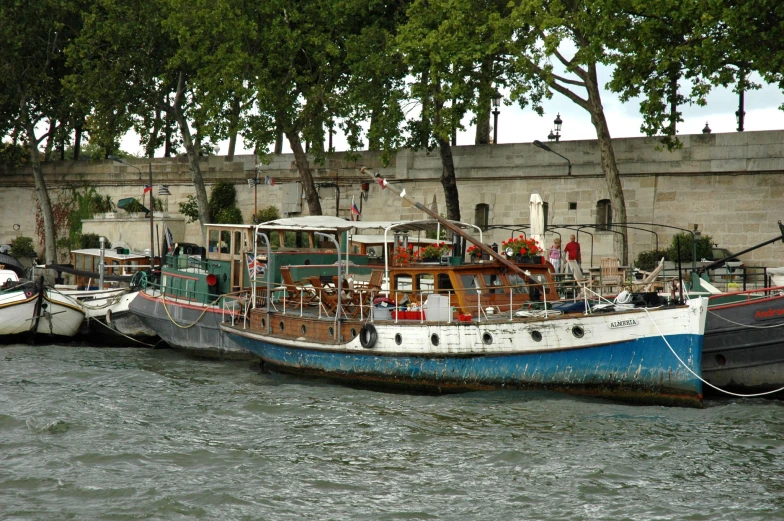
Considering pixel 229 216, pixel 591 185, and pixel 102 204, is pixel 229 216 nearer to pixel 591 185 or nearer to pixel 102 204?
pixel 102 204

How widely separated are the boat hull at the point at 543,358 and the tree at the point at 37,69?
2830cm

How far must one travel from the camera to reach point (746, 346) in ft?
58.0

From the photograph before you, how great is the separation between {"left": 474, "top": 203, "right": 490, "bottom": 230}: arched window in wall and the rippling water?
56.3 ft

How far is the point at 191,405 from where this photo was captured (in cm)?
1717

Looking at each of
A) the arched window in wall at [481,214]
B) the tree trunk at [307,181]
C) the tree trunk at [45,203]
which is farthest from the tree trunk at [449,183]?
the tree trunk at [45,203]

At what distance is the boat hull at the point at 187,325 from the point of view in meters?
24.0

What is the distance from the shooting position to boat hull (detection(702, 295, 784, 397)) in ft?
56.9

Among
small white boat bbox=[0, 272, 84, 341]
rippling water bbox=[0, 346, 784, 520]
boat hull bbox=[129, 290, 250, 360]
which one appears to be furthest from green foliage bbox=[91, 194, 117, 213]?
rippling water bbox=[0, 346, 784, 520]

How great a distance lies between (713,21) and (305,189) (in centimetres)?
1656

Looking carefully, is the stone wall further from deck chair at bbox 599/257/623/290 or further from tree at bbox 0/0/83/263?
tree at bbox 0/0/83/263

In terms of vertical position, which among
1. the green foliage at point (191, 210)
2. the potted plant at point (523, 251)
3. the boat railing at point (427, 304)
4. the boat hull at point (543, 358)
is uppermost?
the green foliage at point (191, 210)

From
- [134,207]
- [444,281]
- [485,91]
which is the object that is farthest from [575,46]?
[134,207]

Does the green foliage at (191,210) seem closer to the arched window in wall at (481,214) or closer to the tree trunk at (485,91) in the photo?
the arched window in wall at (481,214)

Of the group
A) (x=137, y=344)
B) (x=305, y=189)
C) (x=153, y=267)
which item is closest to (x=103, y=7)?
(x=305, y=189)
